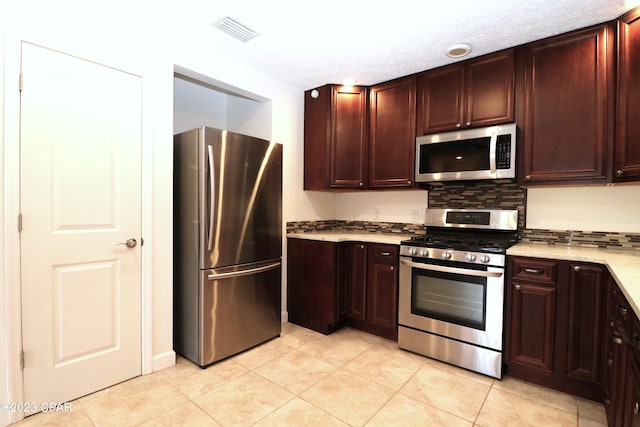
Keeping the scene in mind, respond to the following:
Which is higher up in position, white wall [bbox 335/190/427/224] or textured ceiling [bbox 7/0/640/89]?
textured ceiling [bbox 7/0/640/89]

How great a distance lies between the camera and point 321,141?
331 centimetres

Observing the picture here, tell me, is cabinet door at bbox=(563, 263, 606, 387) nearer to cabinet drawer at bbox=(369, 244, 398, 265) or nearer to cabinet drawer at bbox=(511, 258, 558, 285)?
cabinet drawer at bbox=(511, 258, 558, 285)

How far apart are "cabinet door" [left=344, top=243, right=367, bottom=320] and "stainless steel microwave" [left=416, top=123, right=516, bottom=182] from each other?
855 millimetres

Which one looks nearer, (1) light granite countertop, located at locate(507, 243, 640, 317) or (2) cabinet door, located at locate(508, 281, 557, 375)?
(1) light granite countertop, located at locate(507, 243, 640, 317)

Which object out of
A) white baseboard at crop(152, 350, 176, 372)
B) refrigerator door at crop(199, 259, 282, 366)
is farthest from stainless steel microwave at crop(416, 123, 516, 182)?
white baseboard at crop(152, 350, 176, 372)

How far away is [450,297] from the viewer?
8.03 ft

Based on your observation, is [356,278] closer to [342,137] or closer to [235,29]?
[342,137]

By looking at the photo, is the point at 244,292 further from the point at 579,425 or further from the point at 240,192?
the point at 579,425

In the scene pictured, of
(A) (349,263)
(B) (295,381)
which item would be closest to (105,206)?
(B) (295,381)

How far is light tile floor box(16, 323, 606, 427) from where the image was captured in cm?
180

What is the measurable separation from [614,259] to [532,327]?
0.63 m

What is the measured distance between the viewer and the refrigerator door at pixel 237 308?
2365 millimetres

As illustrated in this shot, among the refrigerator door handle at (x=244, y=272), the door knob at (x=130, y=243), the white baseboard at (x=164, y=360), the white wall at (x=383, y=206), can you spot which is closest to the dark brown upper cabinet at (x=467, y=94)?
the white wall at (x=383, y=206)

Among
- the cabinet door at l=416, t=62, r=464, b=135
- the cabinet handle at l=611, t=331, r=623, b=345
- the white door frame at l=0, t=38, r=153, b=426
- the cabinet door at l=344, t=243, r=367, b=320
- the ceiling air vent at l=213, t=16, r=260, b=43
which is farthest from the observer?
the cabinet door at l=344, t=243, r=367, b=320
